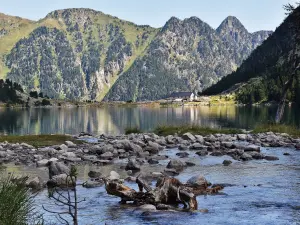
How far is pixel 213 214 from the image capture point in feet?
47.9

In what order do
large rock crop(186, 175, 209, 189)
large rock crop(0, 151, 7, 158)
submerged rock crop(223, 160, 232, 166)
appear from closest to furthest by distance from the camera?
large rock crop(186, 175, 209, 189), submerged rock crop(223, 160, 232, 166), large rock crop(0, 151, 7, 158)

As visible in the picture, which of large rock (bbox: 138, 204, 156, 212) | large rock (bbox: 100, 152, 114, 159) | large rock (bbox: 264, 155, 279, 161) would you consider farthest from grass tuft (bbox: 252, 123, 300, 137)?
large rock (bbox: 138, 204, 156, 212)

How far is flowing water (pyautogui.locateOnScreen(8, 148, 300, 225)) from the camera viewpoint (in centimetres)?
1401

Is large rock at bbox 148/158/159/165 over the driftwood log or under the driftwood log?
under

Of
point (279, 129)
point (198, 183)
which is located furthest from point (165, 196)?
point (279, 129)

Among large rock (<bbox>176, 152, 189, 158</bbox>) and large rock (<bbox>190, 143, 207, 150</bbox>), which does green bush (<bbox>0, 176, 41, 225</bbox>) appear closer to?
large rock (<bbox>176, 152, 189, 158</bbox>)

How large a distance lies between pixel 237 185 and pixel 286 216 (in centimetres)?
578

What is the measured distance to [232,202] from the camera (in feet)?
53.8

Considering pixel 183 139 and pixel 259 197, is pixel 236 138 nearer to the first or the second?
pixel 183 139

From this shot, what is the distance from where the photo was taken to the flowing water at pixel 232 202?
14.0 metres

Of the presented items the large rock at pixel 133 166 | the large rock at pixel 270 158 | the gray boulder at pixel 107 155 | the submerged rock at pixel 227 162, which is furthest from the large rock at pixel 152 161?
the large rock at pixel 270 158

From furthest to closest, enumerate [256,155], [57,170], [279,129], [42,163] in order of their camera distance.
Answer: [279,129], [256,155], [42,163], [57,170]

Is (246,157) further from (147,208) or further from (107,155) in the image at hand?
(147,208)

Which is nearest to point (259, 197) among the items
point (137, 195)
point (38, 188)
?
point (137, 195)
